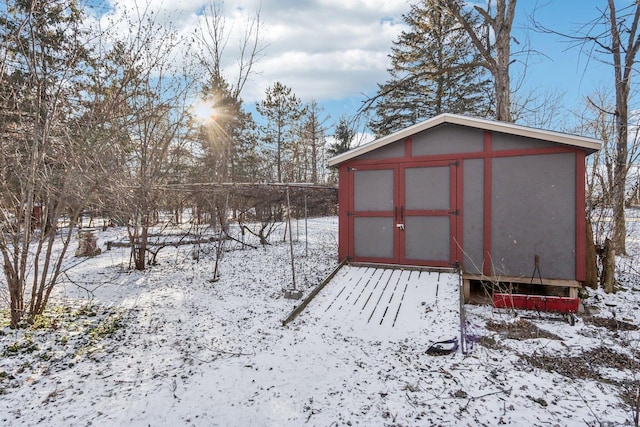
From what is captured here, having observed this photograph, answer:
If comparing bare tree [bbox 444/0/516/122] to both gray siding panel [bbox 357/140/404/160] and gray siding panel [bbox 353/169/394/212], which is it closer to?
gray siding panel [bbox 357/140/404/160]

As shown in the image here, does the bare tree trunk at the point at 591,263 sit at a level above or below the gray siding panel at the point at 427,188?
below

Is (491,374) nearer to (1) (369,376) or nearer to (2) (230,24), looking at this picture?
(1) (369,376)

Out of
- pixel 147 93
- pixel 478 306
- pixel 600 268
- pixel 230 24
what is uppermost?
pixel 230 24

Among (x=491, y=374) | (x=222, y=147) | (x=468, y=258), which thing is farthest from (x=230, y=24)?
(x=491, y=374)

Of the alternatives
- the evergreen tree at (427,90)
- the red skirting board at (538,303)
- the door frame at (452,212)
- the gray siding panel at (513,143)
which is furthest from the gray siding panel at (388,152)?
the evergreen tree at (427,90)

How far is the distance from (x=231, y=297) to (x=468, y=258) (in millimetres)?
4250

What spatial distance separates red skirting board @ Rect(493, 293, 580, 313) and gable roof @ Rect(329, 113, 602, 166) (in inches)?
92.4

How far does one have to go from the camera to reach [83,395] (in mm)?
2557

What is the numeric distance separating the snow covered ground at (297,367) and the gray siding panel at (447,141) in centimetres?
269

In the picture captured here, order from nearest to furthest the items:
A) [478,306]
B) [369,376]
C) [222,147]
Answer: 1. [369,376]
2. [478,306]
3. [222,147]

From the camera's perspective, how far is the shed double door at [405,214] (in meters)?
5.42

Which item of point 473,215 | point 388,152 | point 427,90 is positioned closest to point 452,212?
point 473,215

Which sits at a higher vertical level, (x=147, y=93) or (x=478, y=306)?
(x=147, y=93)

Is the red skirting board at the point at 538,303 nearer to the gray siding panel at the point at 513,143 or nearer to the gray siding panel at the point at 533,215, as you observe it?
the gray siding panel at the point at 533,215
